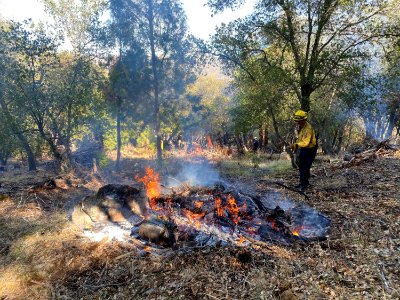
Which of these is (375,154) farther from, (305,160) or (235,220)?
(235,220)

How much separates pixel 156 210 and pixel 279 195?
11.6ft

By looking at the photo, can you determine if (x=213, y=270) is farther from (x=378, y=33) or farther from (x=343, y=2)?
(x=378, y=33)

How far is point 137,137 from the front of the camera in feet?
83.3

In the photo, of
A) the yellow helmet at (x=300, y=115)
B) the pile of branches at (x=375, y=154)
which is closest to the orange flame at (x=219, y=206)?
the yellow helmet at (x=300, y=115)

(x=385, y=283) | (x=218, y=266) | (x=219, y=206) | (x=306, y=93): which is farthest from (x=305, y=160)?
(x=218, y=266)

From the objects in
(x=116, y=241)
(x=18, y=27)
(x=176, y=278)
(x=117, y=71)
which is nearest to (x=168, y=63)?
(x=117, y=71)

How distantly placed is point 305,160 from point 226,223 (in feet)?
10.9

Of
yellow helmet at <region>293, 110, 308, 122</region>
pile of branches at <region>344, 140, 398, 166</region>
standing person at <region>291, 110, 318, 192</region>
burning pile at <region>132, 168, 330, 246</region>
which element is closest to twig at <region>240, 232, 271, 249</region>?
burning pile at <region>132, 168, 330, 246</region>

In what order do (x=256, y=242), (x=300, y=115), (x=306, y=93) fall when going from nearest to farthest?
(x=256, y=242) < (x=300, y=115) < (x=306, y=93)

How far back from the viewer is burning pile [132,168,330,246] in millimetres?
4732

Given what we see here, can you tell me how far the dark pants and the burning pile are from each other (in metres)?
1.86

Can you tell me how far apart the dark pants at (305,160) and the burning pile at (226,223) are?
6.10ft

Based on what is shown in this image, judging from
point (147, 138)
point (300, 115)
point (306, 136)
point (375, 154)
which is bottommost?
point (147, 138)

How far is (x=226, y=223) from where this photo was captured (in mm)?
5215
